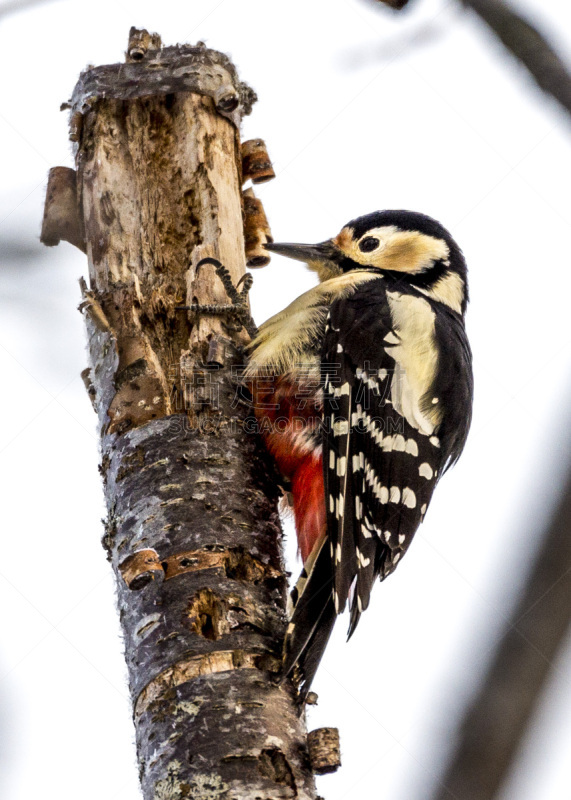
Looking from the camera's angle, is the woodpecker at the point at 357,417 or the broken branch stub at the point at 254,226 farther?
the broken branch stub at the point at 254,226

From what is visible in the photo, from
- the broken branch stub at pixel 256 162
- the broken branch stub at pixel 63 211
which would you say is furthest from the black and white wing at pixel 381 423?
the broken branch stub at pixel 63 211

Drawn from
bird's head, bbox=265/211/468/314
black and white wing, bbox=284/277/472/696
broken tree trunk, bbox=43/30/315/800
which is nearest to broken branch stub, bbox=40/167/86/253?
broken tree trunk, bbox=43/30/315/800

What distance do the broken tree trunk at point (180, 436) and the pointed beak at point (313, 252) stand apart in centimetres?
32

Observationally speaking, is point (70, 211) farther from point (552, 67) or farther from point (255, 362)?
point (552, 67)

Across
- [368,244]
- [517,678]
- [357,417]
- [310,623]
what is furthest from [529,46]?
[368,244]

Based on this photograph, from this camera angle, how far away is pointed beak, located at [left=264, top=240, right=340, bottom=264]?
3.14 metres

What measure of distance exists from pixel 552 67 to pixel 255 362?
2004mm

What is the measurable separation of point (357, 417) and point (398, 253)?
101cm

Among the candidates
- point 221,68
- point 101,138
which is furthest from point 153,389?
point 221,68

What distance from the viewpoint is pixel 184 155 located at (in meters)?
2.79

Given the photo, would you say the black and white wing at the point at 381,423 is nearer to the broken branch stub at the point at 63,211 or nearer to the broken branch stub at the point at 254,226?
the broken branch stub at the point at 254,226

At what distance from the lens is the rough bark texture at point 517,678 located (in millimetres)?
426

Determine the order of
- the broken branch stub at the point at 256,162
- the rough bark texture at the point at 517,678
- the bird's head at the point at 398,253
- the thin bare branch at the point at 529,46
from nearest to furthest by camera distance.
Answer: the rough bark texture at the point at 517,678, the thin bare branch at the point at 529,46, the broken branch stub at the point at 256,162, the bird's head at the point at 398,253

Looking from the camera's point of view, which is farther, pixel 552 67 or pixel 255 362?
pixel 255 362
